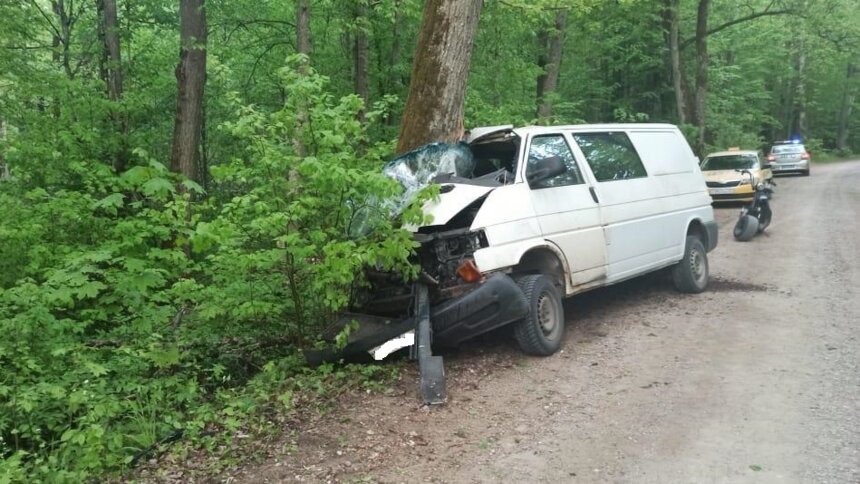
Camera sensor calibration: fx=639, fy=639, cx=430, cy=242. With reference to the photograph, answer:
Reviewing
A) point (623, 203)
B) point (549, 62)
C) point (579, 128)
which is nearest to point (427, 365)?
point (623, 203)

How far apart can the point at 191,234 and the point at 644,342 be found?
4.50m

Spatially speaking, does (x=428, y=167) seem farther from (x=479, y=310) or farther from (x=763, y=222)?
(x=763, y=222)

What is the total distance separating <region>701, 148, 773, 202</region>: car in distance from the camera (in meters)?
18.7

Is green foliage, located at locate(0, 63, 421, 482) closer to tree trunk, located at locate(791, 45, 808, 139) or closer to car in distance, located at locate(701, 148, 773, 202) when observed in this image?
car in distance, located at locate(701, 148, 773, 202)

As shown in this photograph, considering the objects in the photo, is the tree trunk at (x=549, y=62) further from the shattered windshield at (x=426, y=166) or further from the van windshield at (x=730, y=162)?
the shattered windshield at (x=426, y=166)

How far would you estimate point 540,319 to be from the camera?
599 centimetres

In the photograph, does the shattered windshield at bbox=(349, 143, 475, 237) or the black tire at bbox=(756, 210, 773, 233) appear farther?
the black tire at bbox=(756, 210, 773, 233)

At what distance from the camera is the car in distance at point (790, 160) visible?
30.5 metres

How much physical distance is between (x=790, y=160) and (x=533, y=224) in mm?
29791

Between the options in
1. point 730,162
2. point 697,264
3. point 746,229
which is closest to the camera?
point 697,264

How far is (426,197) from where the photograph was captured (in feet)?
17.6

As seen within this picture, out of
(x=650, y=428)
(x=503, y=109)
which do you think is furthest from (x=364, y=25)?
(x=650, y=428)

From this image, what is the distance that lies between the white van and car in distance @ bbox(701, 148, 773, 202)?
1199 cm

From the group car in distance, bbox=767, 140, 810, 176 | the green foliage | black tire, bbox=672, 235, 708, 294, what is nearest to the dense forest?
the green foliage
